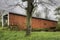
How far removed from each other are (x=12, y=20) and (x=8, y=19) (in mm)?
713

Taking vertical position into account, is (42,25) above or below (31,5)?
below

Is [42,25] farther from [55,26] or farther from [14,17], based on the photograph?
[14,17]

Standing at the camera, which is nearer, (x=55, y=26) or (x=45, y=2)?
(x=45, y=2)

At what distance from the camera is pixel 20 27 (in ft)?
104

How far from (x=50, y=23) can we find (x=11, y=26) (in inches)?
300

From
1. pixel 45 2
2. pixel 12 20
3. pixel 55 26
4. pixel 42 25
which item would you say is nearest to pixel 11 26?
pixel 12 20

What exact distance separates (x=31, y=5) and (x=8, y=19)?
15599mm

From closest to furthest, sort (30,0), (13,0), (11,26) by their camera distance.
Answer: (30,0) < (13,0) < (11,26)

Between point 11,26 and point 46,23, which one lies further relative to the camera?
point 46,23

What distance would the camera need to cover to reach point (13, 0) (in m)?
23.0

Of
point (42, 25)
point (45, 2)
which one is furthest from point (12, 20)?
point (45, 2)

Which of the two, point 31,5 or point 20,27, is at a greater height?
point 31,5

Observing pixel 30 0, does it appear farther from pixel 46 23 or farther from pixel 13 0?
pixel 46 23

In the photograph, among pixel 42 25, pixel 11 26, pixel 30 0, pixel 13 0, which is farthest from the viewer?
pixel 42 25
